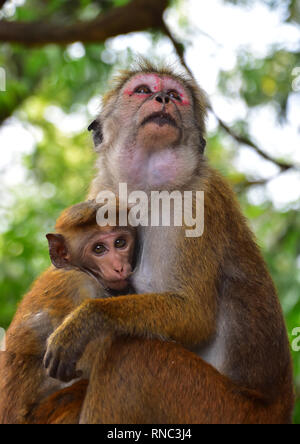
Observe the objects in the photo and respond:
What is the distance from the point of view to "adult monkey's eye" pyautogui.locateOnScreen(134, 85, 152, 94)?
4.73 metres

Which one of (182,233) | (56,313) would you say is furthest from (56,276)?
(182,233)

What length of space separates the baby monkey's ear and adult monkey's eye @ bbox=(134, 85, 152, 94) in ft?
4.63


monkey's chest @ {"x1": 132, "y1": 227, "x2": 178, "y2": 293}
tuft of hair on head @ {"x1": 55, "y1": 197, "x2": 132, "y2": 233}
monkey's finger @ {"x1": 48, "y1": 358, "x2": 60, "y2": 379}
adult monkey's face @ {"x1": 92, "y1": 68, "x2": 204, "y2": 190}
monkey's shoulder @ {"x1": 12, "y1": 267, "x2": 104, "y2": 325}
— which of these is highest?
adult monkey's face @ {"x1": 92, "y1": 68, "x2": 204, "y2": 190}

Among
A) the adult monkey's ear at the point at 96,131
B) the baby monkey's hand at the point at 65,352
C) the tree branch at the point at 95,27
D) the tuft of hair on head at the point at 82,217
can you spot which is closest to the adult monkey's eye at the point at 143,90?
the adult monkey's ear at the point at 96,131

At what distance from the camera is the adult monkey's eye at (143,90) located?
4.73 m

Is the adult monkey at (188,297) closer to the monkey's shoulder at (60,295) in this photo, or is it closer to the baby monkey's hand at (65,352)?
the baby monkey's hand at (65,352)

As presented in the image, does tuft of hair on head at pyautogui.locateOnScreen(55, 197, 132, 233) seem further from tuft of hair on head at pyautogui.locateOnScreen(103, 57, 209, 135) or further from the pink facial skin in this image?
tuft of hair on head at pyautogui.locateOnScreen(103, 57, 209, 135)

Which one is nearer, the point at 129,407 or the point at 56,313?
the point at 129,407

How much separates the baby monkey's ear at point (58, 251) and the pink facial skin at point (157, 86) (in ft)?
4.44

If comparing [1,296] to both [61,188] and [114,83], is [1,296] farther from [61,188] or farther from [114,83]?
[61,188]

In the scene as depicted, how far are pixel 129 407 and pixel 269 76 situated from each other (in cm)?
1074

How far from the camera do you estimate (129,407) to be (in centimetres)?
335

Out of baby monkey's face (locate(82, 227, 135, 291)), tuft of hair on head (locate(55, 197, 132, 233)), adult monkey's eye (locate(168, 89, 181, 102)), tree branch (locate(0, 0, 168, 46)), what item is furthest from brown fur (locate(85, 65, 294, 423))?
tree branch (locate(0, 0, 168, 46))

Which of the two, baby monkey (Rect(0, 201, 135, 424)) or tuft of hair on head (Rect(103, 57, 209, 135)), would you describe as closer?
baby monkey (Rect(0, 201, 135, 424))
